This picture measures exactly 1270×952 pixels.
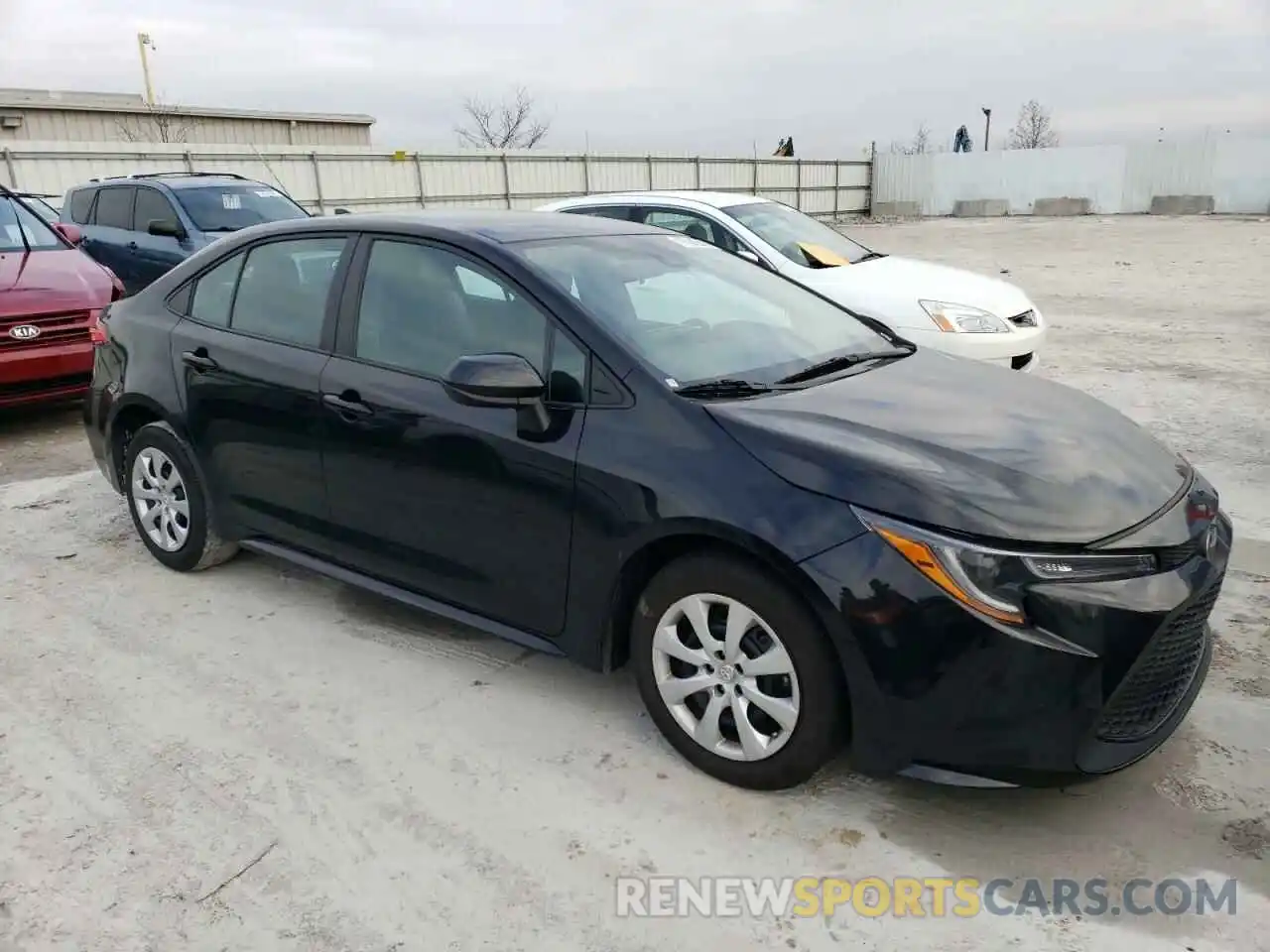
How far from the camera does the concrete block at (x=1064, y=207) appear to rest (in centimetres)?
3669

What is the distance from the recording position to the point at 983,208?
3853cm

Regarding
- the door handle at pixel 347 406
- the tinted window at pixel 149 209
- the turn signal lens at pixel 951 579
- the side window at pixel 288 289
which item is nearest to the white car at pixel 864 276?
the side window at pixel 288 289

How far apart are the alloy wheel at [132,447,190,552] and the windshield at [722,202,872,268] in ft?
16.3

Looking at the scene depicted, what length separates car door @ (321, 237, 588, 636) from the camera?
121 inches

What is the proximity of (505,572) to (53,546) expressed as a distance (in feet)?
9.87

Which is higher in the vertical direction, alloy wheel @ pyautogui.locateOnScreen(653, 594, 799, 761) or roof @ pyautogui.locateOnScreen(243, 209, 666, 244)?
roof @ pyautogui.locateOnScreen(243, 209, 666, 244)

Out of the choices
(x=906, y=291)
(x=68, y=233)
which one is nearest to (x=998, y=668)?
(x=906, y=291)

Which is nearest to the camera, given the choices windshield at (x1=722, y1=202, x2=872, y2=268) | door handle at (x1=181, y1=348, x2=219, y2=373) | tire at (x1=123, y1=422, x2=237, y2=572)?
door handle at (x1=181, y1=348, x2=219, y2=373)

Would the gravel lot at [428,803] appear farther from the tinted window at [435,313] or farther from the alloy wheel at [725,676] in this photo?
the tinted window at [435,313]

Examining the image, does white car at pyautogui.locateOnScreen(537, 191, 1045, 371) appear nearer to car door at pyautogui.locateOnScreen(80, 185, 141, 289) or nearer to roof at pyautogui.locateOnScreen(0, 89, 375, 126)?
car door at pyautogui.locateOnScreen(80, 185, 141, 289)

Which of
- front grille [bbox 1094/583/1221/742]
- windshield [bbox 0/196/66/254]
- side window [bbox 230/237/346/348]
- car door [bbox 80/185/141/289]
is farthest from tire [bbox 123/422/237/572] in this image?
car door [bbox 80/185/141/289]

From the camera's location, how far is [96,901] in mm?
2488

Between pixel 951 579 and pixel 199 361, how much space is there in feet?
10.5

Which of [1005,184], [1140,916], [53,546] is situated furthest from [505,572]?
[1005,184]
